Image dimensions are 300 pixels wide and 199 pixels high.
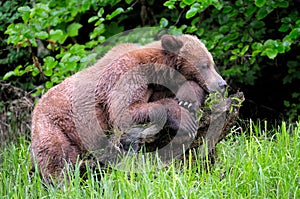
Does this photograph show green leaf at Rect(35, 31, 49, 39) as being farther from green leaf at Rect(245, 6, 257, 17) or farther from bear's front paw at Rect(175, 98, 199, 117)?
bear's front paw at Rect(175, 98, 199, 117)

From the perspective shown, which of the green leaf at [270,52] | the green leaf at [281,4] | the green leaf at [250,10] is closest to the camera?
the green leaf at [270,52]

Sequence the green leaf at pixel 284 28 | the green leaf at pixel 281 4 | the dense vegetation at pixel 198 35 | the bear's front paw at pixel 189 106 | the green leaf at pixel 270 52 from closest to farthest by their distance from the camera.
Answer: the bear's front paw at pixel 189 106 → the green leaf at pixel 270 52 → the dense vegetation at pixel 198 35 → the green leaf at pixel 281 4 → the green leaf at pixel 284 28

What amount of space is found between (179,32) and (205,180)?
2.86 m

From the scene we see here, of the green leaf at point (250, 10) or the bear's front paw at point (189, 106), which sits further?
the green leaf at point (250, 10)

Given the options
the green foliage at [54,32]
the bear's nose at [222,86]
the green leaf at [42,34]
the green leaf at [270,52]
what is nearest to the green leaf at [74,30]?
the green foliage at [54,32]

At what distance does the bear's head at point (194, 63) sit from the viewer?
4578 millimetres

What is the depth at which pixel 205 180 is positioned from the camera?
165 inches

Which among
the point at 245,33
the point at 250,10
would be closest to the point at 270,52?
the point at 250,10

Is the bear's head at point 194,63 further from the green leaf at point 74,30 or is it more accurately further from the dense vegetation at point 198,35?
the green leaf at point 74,30

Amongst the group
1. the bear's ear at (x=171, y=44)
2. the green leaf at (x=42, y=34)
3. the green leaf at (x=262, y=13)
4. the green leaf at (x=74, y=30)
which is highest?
the bear's ear at (x=171, y=44)

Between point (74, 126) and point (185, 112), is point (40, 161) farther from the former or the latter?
point (185, 112)

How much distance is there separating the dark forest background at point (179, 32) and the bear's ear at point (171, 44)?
5.00 ft

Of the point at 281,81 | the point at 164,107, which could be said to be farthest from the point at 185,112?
the point at 281,81

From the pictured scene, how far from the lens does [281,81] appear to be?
30.2 feet
